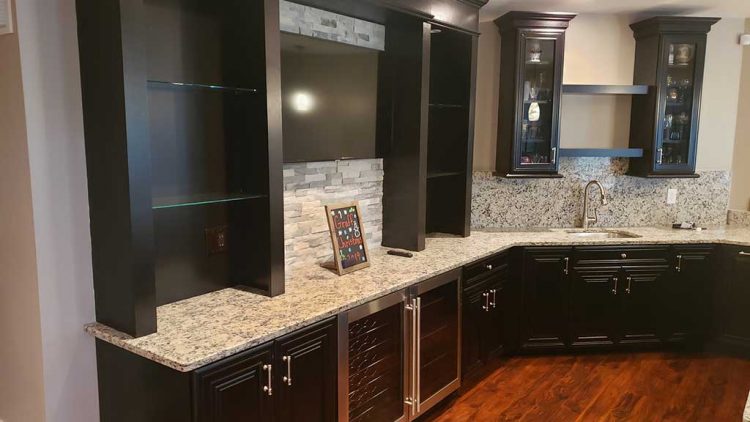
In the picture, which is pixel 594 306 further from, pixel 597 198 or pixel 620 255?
pixel 597 198

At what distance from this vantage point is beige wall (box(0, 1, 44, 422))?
1979 millimetres

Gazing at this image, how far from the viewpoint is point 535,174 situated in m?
4.17

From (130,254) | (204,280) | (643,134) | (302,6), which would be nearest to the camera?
(130,254)

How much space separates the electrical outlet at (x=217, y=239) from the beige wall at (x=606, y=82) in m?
2.46

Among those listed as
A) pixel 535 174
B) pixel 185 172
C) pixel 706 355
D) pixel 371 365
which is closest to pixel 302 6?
pixel 185 172

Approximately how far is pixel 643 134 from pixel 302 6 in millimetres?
2976

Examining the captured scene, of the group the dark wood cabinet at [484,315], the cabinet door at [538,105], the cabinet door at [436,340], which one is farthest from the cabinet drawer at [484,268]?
the cabinet door at [538,105]

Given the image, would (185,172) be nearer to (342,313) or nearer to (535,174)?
(342,313)

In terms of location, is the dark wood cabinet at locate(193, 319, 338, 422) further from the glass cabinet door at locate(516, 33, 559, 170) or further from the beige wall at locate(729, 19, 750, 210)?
the beige wall at locate(729, 19, 750, 210)

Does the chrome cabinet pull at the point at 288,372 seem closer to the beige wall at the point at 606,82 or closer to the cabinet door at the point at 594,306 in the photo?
the cabinet door at the point at 594,306

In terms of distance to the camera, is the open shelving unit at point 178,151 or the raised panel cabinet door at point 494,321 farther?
the raised panel cabinet door at point 494,321

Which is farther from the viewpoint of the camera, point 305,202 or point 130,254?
point 305,202

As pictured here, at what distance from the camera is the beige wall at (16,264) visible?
1.98m

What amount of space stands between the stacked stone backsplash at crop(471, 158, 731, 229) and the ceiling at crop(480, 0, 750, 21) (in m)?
1.16
